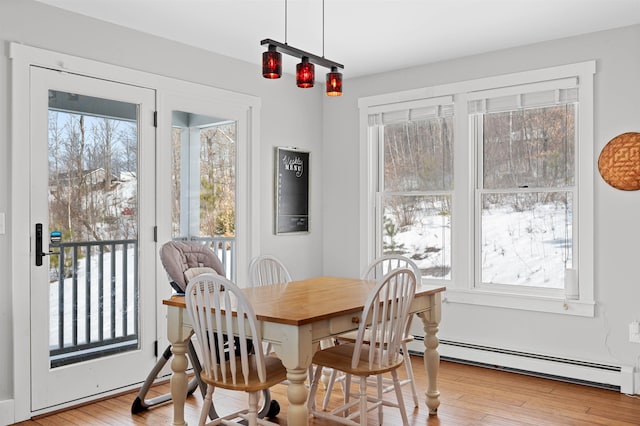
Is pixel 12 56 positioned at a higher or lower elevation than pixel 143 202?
higher

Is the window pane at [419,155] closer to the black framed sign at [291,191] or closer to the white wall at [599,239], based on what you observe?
the white wall at [599,239]

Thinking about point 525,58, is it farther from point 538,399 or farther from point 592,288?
point 538,399

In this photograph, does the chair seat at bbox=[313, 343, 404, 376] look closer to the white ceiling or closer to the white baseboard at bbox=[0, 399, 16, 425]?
the white baseboard at bbox=[0, 399, 16, 425]

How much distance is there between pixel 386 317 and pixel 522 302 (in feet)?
6.44

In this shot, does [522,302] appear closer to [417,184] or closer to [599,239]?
[599,239]

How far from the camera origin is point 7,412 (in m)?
3.24

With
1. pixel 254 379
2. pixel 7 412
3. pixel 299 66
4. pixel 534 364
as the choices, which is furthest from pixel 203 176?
pixel 534 364

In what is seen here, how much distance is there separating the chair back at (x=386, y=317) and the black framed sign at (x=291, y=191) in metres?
2.28

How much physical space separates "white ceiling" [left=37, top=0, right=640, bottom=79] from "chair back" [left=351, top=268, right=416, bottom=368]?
1777 millimetres

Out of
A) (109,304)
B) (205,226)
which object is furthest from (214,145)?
(109,304)

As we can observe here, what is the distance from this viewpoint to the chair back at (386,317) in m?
2.75

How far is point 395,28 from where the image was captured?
3.92 meters

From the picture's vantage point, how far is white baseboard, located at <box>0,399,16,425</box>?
10.6 ft

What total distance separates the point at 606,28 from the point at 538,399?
264 centimetres
